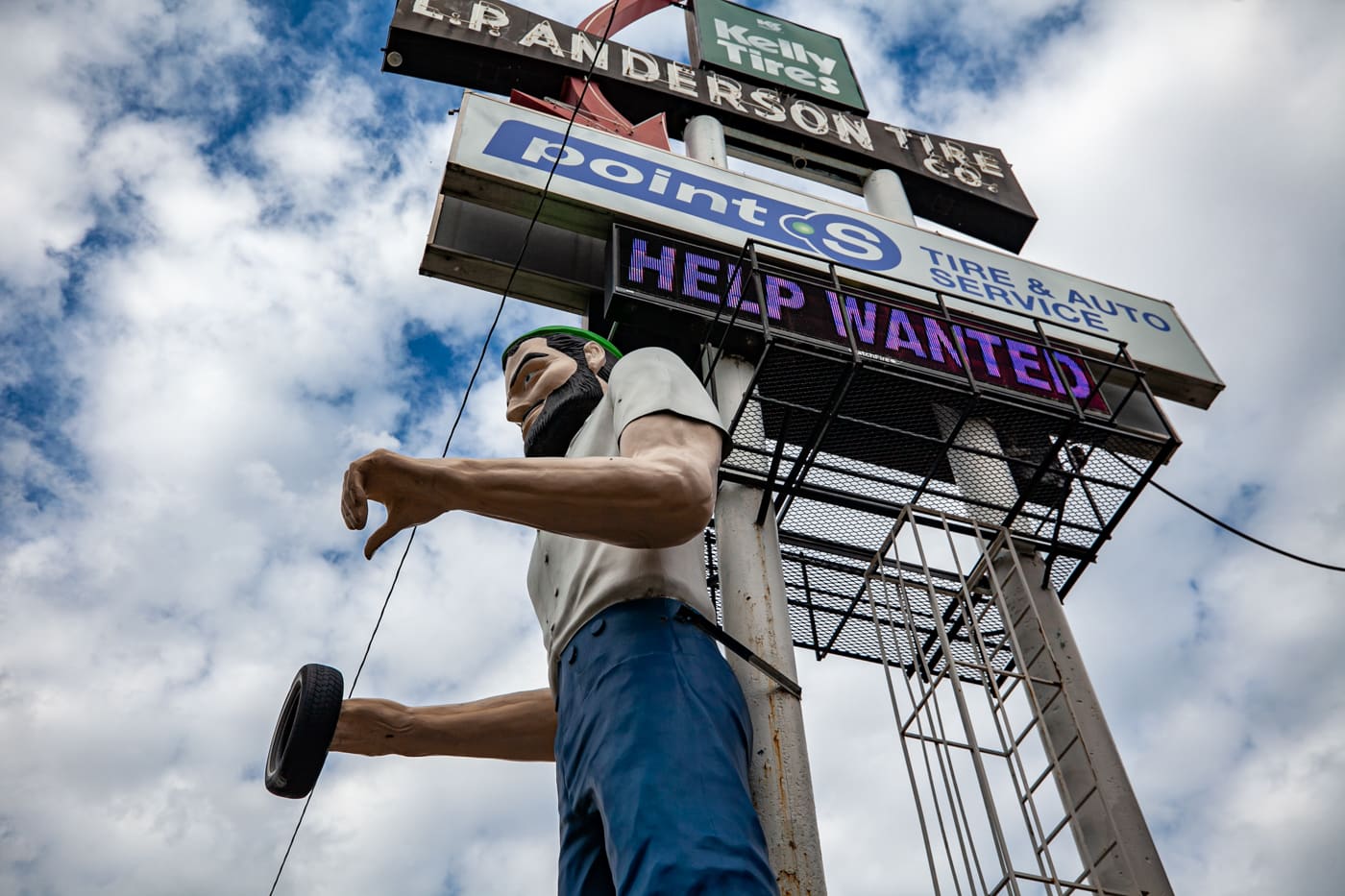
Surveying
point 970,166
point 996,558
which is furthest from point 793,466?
point 970,166

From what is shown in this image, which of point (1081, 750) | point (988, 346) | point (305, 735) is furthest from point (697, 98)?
point (305, 735)

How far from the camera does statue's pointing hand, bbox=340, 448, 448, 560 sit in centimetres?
278

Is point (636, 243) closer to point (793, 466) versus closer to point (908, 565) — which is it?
point (793, 466)

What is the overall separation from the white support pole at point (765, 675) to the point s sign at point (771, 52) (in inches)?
206

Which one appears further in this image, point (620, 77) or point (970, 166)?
point (970, 166)

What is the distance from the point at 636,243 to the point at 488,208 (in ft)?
3.89

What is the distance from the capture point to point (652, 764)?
2.65m

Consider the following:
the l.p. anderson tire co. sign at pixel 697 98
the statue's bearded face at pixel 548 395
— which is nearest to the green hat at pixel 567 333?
the statue's bearded face at pixel 548 395

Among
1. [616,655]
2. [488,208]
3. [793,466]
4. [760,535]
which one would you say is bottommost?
[616,655]

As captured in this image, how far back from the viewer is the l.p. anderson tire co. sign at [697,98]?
8.82 m

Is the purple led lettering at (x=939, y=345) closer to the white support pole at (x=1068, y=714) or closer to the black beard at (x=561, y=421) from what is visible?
the white support pole at (x=1068, y=714)

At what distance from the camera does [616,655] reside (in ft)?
9.75

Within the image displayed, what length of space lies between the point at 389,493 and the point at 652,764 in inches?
38.3

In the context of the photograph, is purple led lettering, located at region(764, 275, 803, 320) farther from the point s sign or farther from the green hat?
the point s sign
